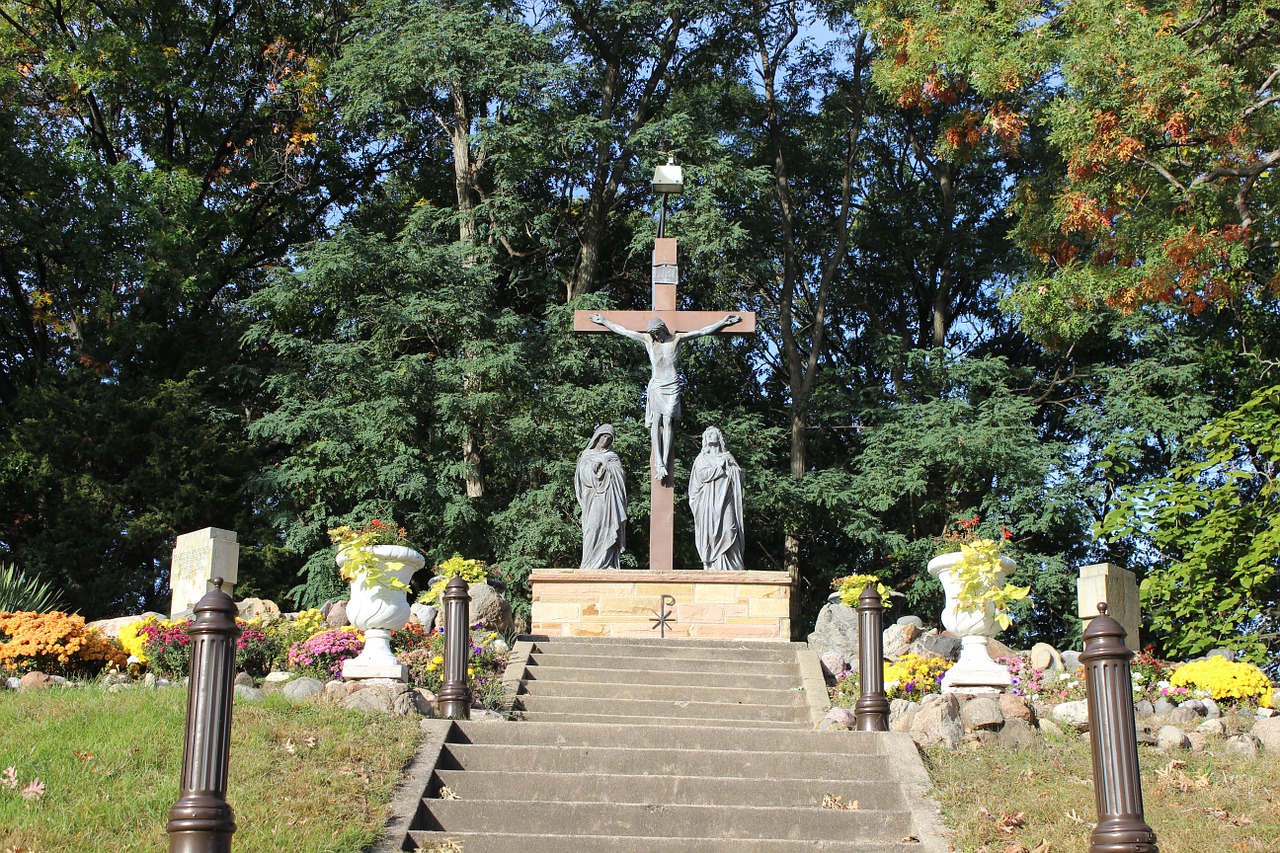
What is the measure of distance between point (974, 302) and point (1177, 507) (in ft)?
26.9

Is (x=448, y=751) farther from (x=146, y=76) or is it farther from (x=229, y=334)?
(x=146, y=76)

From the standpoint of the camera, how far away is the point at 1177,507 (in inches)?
626

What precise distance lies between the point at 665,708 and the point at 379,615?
2.37 metres

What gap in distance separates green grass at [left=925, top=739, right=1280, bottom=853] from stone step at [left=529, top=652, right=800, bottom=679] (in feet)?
11.5

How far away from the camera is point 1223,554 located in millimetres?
15156

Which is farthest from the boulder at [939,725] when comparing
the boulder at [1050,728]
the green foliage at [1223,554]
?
the green foliage at [1223,554]

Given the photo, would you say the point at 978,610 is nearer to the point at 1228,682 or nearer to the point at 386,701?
the point at 1228,682

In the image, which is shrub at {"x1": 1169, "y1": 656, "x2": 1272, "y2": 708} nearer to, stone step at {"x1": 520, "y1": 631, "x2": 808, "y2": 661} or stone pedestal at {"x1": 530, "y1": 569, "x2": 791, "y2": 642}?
stone step at {"x1": 520, "y1": 631, "x2": 808, "y2": 661}

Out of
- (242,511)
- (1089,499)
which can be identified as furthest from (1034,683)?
(242,511)

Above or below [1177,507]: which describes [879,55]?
above

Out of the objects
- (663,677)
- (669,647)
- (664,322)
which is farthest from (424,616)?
(664,322)

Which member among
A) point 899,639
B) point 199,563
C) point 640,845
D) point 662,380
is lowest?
point 640,845

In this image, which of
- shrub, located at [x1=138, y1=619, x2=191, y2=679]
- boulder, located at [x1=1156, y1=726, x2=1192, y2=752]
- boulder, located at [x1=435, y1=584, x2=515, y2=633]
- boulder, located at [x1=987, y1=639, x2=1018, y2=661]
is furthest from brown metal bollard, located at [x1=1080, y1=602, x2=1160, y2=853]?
boulder, located at [x1=435, y1=584, x2=515, y2=633]

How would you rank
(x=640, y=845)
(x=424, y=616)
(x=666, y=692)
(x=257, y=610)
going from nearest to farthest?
(x=640, y=845) < (x=666, y=692) < (x=424, y=616) < (x=257, y=610)
